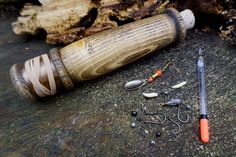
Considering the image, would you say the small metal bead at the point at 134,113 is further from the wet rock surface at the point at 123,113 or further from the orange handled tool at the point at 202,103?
the orange handled tool at the point at 202,103

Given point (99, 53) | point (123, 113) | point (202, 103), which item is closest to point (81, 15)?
point (99, 53)

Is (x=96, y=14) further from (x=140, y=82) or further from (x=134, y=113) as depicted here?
(x=134, y=113)

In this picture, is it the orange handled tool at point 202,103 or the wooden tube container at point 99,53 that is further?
the wooden tube container at point 99,53

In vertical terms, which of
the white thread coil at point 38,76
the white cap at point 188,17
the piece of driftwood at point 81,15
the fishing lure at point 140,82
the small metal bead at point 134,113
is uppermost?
the piece of driftwood at point 81,15

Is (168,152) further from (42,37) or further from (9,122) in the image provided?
(42,37)

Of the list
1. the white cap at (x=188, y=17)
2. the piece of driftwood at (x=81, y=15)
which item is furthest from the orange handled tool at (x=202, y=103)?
the piece of driftwood at (x=81, y=15)
